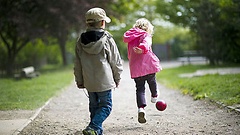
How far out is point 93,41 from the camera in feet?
16.0

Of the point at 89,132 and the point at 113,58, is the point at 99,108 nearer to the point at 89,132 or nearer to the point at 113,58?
the point at 89,132

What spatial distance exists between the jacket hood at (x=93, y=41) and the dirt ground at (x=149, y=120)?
1310mm

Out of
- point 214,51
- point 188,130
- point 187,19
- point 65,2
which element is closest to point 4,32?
point 65,2

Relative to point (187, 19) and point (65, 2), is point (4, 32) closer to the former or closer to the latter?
point (65, 2)

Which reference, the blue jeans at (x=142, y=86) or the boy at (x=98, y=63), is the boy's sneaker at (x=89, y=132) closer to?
the boy at (x=98, y=63)

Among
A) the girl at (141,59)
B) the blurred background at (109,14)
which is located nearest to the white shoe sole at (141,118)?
the girl at (141,59)

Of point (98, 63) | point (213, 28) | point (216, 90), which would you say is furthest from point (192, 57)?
point (98, 63)

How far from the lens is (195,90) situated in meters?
9.06

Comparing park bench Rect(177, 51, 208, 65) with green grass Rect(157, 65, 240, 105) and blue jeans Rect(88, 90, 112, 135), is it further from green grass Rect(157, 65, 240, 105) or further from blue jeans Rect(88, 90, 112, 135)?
blue jeans Rect(88, 90, 112, 135)

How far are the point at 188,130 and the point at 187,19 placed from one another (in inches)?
552

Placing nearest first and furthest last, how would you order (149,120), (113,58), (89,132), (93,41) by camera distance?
(89,132), (93,41), (113,58), (149,120)

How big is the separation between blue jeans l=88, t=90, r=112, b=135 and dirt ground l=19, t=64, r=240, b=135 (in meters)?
0.46

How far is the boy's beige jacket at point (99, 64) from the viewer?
16.1 ft

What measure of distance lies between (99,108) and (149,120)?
4.70 feet
